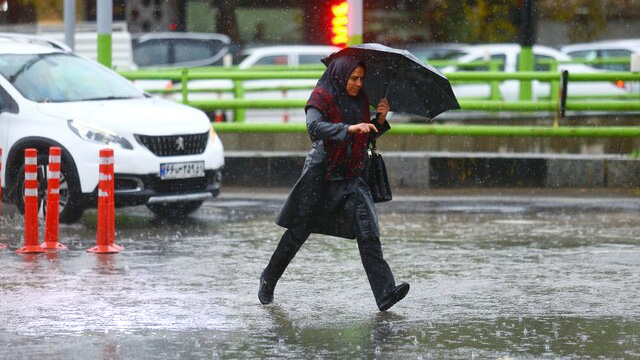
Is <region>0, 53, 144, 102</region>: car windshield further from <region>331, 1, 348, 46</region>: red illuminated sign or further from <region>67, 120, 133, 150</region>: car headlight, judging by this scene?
<region>331, 1, 348, 46</region>: red illuminated sign

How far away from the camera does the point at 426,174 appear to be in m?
17.1

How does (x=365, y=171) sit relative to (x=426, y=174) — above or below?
above

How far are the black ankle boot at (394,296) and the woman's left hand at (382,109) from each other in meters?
0.97

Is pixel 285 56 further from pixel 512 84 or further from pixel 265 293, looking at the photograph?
pixel 265 293

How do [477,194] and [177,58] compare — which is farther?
[177,58]

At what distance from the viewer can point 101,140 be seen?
13.1 m

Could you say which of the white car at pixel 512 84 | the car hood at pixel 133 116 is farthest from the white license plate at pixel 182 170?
the white car at pixel 512 84

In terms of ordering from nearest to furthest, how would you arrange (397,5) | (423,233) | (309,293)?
1. (309,293)
2. (423,233)
3. (397,5)

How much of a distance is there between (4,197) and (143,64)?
17.4 meters

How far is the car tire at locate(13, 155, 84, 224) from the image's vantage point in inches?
516

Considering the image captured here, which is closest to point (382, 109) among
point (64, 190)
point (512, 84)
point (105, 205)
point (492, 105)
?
point (105, 205)

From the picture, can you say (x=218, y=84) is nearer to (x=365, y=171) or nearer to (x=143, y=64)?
(x=143, y=64)

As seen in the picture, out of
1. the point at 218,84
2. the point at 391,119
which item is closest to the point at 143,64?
the point at 218,84

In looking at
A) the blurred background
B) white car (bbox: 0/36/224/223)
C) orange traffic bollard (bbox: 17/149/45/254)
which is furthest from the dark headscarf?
the blurred background
